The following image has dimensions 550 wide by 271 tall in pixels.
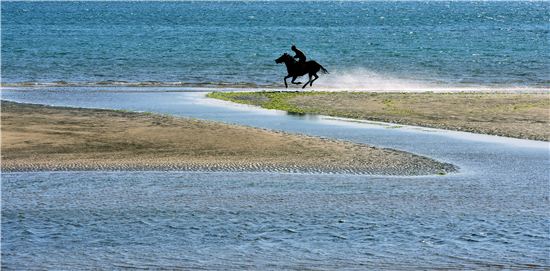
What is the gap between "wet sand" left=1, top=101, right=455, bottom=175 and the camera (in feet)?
56.2

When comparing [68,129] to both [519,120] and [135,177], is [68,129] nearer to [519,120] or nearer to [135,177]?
[135,177]

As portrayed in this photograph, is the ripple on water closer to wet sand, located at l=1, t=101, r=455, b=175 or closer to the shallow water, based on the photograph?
the shallow water

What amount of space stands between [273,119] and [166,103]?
498 cm

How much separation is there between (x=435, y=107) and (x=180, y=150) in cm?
984

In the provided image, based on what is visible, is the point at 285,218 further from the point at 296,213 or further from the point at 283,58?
the point at 283,58

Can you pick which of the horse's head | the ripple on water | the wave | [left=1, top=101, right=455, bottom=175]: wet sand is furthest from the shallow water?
the wave

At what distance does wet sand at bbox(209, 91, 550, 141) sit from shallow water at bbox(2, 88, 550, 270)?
11.5 feet

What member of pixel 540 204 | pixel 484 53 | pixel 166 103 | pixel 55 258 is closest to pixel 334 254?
pixel 55 258

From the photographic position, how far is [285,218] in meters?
13.2

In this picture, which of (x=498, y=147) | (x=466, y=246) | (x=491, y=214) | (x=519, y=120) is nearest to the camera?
(x=466, y=246)

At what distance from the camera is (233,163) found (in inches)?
687

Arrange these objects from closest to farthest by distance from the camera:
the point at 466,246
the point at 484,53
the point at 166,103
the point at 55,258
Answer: the point at 55,258, the point at 466,246, the point at 166,103, the point at 484,53

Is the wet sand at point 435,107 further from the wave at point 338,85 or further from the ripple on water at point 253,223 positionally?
the ripple on water at point 253,223

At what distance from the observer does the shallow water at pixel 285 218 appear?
36.6 ft
